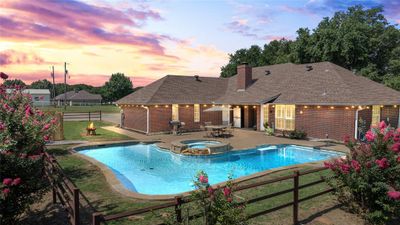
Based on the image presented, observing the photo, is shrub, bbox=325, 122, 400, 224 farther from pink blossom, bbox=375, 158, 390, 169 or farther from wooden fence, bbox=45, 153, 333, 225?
wooden fence, bbox=45, 153, 333, 225

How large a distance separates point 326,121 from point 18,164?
64.8 feet

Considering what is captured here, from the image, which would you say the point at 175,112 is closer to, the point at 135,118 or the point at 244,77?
the point at 135,118

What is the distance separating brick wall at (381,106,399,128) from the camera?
21109 mm

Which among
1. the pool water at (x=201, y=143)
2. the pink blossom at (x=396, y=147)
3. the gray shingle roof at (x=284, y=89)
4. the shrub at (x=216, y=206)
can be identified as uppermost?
the gray shingle roof at (x=284, y=89)

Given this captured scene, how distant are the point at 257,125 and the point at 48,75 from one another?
56.9 m

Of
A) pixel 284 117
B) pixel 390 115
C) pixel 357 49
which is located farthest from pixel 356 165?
pixel 357 49

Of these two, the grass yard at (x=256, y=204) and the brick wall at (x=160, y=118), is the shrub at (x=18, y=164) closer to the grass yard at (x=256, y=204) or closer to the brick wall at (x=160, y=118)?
the grass yard at (x=256, y=204)

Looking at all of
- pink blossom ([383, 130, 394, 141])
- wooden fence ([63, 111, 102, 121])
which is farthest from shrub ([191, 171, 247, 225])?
wooden fence ([63, 111, 102, 121])

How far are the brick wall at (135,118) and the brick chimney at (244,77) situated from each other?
36.2ft

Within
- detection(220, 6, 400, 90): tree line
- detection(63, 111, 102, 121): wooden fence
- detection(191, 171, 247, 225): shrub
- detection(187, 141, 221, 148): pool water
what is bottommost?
detection(187, 141, 221, 148): pool water

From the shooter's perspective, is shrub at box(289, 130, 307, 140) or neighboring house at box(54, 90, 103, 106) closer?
shrub at box(289, 130, 307, 140)

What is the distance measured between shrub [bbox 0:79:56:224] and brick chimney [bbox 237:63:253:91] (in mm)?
24304

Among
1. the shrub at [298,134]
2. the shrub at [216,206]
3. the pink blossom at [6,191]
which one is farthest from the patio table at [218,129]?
the pink blossom at [6,191]

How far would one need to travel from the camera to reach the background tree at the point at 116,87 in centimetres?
10994
